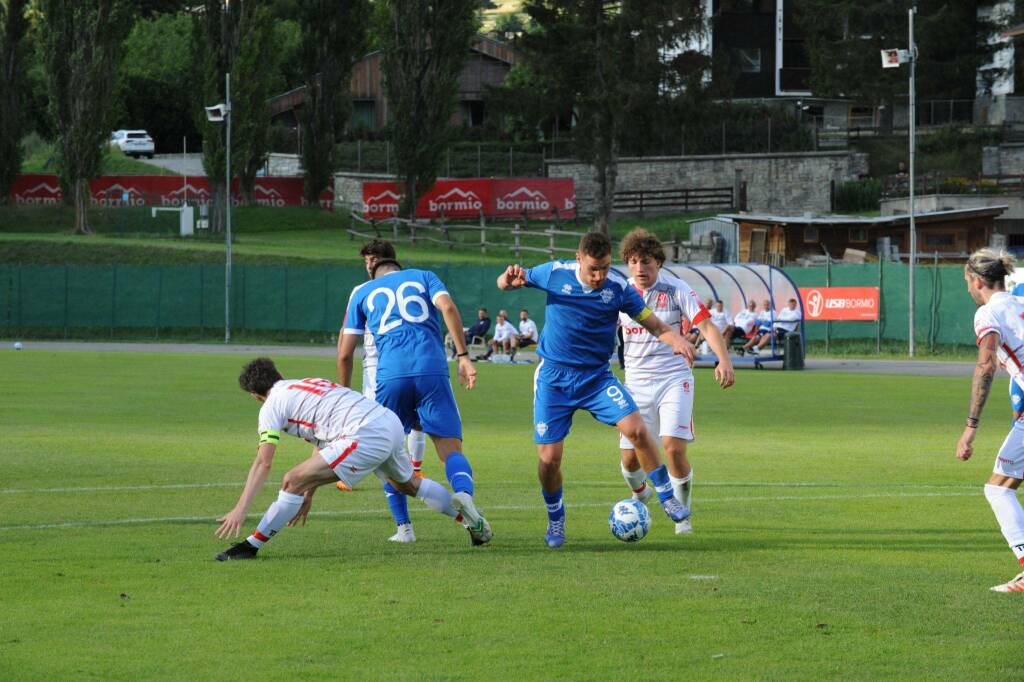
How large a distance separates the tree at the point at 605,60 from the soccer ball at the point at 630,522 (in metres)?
57.0

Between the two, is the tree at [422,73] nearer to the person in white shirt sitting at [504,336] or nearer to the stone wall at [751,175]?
the stone wall at [751,175]

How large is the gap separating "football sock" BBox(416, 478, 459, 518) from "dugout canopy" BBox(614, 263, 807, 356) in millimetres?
29523

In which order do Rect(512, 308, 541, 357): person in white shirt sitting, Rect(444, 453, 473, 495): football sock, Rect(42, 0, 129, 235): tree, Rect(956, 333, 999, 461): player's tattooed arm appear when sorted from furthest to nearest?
Rect(42, 0, 129, 235): tree → Rect(512, 308, 541, 357): person in white shirt sitting → Rect(444, 453, 473, 495): football sock → Rect(956, 333, 999, 461): player's tattooed arm

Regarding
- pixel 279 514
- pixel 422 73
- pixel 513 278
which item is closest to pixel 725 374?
pixel 513 278

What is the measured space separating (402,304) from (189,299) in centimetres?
4424

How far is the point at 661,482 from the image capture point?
10.7m

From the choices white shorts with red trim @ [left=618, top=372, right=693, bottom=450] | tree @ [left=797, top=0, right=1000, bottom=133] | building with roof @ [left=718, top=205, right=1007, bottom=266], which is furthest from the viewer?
tree @ [left=797, top=0, right=1000, bottom=133]

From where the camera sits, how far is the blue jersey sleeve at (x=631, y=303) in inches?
405

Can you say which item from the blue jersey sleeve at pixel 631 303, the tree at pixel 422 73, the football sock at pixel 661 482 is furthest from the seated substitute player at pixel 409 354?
the tree at pixel 422 73

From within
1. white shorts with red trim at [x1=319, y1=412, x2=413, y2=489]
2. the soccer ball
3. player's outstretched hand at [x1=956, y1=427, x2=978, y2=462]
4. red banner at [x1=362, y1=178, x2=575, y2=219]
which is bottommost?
the soccer ball

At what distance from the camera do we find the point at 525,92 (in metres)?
69.3

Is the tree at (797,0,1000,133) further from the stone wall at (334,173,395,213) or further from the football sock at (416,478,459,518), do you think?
the football sock at (416,478,459,518)

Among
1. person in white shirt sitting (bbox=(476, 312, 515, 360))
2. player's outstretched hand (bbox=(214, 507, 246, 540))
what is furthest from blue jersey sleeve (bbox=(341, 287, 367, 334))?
person in white shirt sitting (bbox=(476, 312, 515, 360))

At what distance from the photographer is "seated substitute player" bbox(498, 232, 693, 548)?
1023 centimetres
